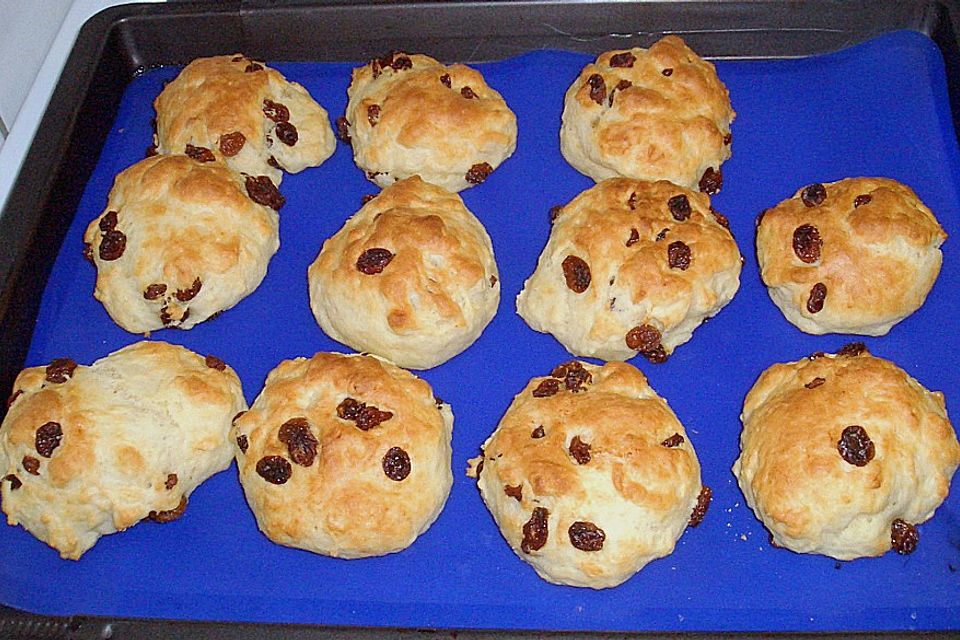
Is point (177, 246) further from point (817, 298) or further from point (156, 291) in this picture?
point (817, 298)

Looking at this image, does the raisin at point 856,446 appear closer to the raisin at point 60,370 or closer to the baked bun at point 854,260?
the baked bun at point 854,260

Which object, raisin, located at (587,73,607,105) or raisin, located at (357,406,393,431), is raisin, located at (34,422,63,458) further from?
raisin, located at (587,73,607,105)

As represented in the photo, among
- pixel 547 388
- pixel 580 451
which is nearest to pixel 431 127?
pixel 547 388

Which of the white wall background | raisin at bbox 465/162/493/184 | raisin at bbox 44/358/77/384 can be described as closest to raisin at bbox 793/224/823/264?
raisin at bbox 465/162/493/184

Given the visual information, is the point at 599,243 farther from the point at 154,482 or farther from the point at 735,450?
the point at 154,482

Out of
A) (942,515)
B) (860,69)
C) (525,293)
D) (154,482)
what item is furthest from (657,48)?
(154,482)

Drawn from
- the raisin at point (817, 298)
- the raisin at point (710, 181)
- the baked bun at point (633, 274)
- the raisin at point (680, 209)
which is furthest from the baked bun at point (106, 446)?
the raisin at point (817, 298)
